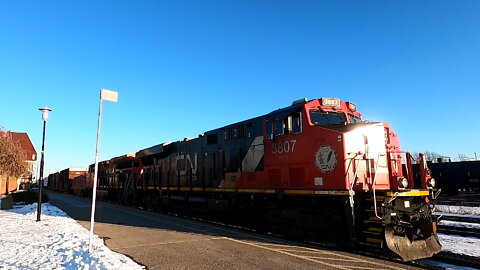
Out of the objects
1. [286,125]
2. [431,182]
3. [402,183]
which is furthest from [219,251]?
[431,182]

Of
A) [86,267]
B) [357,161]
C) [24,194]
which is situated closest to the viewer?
[86,267]

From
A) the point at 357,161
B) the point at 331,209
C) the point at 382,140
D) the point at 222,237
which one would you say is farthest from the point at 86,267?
the point at 382,140

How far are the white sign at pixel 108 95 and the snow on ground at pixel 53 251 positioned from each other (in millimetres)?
3439

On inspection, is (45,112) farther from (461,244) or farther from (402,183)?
(461,244)

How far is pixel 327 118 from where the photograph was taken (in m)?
9.80

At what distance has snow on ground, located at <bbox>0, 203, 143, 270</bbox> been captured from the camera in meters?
6.44

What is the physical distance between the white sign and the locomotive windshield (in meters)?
5.36

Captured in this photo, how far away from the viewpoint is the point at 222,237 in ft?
31.9

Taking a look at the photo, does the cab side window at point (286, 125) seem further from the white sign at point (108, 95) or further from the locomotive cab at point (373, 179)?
the white sign at point (108, 95)

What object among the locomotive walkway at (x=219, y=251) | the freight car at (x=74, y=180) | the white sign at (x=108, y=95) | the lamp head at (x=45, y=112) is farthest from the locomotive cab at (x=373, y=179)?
the freight car at (x=74, y=180)

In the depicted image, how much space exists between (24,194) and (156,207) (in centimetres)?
1188

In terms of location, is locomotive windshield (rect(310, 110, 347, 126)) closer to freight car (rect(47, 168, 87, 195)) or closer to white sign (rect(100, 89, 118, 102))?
white sign (rect(100, 89, 118, 102))

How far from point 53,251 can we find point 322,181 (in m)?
6.86

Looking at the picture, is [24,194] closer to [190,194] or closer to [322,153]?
[190,194]
